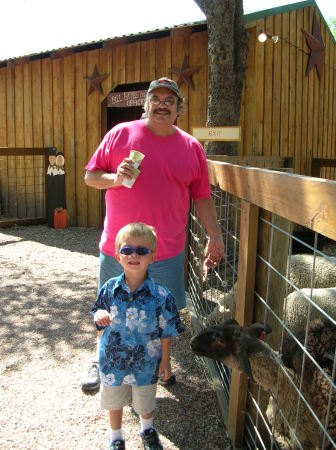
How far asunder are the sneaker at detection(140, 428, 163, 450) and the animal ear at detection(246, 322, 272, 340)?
0.79m

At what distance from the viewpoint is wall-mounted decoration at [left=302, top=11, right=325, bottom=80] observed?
8969 mm

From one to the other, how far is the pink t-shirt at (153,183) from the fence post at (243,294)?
1.76 feet

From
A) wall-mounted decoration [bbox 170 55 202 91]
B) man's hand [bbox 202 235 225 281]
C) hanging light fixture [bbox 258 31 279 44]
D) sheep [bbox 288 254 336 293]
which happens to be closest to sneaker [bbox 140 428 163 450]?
man's hand [bbox 202 235 225 281]

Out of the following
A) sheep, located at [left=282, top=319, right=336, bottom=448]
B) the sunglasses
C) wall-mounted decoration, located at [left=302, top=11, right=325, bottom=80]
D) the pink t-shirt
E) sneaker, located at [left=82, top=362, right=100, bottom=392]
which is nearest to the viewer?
sheep, located at [left=282, top=319, right=336, bottom=448]

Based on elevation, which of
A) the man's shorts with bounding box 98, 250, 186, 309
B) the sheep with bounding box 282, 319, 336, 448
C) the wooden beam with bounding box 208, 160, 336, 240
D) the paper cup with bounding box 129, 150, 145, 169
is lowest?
the sheep with bounding box 282, 319, 336, 448

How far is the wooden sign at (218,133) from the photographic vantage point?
18.0 feet

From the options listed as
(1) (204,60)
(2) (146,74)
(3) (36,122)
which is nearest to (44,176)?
(3) (36,122)

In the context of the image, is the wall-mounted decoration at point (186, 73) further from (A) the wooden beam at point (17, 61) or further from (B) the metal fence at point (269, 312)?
(B) the metal fence at point (269, 312)

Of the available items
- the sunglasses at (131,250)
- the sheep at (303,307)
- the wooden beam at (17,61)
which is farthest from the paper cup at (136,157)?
the wooden beam at (17,61)

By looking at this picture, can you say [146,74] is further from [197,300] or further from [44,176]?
[197,300]

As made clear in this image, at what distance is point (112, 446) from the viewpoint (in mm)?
2514

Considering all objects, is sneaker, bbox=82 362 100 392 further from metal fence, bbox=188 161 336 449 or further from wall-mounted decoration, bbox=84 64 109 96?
wall-mounted decoration, bbox=84 64 109 96

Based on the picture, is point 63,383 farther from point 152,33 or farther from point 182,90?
point 152,33

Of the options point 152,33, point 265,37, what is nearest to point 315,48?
point 265,37
